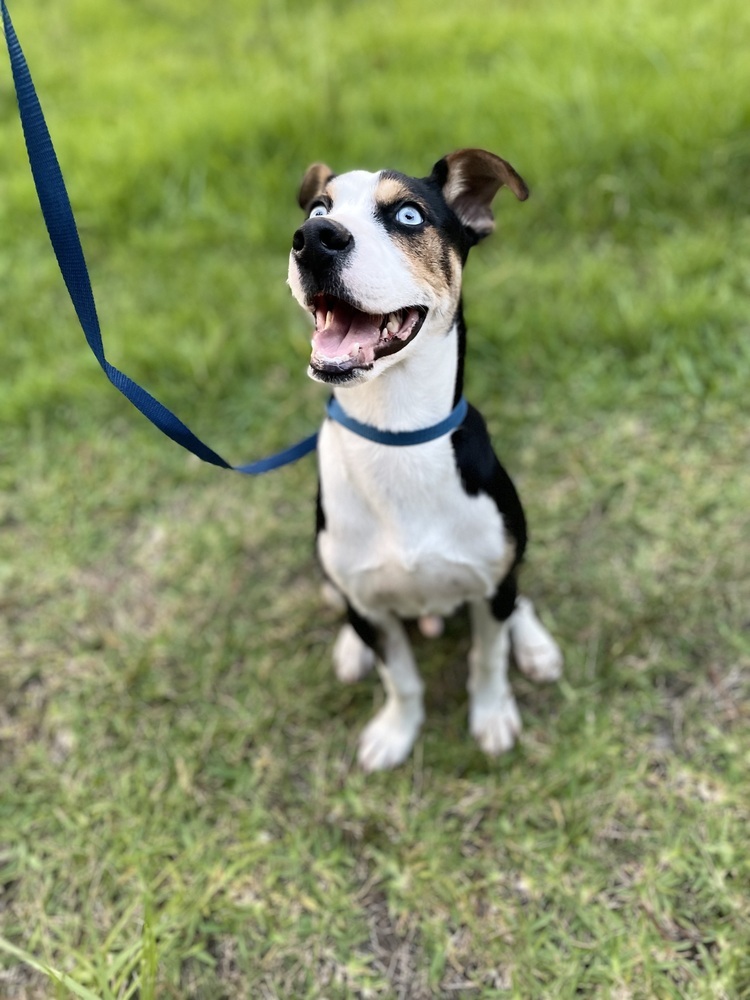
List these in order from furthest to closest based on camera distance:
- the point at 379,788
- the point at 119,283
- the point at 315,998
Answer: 1. the point at 119,283
2. the point at 379,788
3. the point at 315,998

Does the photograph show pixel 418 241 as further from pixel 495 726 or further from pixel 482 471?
pixel 495 726

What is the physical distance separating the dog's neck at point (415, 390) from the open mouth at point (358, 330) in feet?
0.20

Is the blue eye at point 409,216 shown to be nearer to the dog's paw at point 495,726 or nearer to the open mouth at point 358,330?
the open mouth at point 358,330

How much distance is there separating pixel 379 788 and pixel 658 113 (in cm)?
329

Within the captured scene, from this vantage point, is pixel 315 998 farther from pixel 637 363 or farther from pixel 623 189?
pixel 623 189

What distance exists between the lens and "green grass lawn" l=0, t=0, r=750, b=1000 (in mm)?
2176

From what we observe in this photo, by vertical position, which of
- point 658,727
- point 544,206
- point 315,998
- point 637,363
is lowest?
point 315,998

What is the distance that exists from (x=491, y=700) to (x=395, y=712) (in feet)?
0.93

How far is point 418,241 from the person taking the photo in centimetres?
169

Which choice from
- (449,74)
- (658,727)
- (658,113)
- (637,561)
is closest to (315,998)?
(658,727)

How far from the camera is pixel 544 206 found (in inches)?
153

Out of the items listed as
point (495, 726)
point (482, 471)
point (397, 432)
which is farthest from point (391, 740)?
point (397, 432)

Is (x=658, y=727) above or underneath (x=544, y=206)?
underneath

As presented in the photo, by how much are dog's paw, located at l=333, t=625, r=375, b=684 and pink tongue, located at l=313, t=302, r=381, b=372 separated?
124cm
